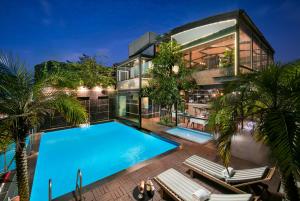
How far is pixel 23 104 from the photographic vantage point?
13.1 feet

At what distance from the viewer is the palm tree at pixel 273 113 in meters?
2.25

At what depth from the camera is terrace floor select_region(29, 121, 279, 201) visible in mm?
4699

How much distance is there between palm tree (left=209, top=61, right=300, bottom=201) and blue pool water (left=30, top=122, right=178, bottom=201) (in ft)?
19.7

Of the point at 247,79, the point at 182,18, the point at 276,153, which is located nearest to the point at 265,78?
the point at 247,79

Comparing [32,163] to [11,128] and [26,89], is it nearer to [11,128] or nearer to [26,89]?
[11,128]

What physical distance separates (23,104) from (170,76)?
32.1 ft

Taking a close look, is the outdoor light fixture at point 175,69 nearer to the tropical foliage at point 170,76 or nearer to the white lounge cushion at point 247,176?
the tropical foliage at point 170,76

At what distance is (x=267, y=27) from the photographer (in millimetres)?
109125

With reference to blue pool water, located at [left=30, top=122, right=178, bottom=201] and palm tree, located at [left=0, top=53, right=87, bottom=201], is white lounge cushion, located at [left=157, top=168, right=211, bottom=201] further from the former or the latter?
blue pool water, located at [left=30, top=122, right=178, bottom=201]

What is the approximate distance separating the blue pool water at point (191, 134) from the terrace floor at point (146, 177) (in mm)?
1198

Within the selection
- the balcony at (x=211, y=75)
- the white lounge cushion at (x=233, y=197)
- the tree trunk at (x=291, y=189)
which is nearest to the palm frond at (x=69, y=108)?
the white lounge cushion at (x=233, y=197)

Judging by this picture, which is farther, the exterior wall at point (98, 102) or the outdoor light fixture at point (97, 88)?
the outdoor light fixture at point (97, 88)

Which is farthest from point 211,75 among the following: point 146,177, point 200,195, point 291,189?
point 291,189

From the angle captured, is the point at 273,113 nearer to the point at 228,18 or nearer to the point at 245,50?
the point at 228,18
